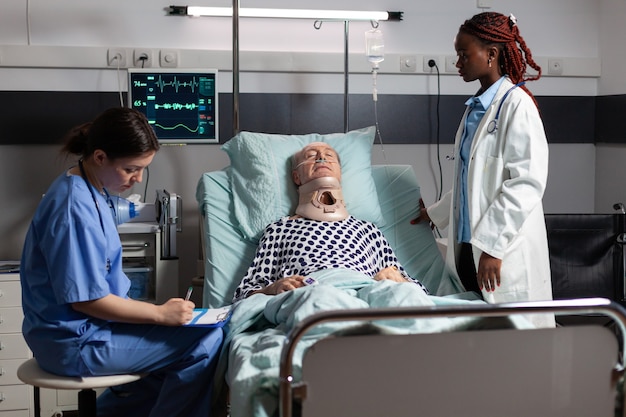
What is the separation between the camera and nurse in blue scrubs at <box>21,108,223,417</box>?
2.28 m

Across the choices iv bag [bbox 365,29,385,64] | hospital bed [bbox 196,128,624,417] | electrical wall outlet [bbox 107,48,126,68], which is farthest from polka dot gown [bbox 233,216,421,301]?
electrical wall outlet [bbox 107,48,126,68]

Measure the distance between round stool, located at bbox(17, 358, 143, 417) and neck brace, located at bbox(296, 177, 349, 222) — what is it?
1112 millimetres

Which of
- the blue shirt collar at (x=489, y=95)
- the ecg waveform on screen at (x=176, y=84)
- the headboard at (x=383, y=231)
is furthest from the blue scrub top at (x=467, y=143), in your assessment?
the ecg waveform on screen at (x=176, y=84)

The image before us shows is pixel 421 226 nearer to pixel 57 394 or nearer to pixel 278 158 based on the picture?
pixel 278 158

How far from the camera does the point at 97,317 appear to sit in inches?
91.9

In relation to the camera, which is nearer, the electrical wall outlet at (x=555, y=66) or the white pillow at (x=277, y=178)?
the white pillow at (x=277, y=178)

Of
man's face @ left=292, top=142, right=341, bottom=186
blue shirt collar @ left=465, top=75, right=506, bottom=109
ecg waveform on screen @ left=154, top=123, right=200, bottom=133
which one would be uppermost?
blue shirt collar @ left=465, top=75, right=506, bottom=109

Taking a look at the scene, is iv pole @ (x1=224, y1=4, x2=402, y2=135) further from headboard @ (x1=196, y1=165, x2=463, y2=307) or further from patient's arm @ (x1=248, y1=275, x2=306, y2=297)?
patient's arm @ (x1=248, y1=275, x2=306, y2=297)

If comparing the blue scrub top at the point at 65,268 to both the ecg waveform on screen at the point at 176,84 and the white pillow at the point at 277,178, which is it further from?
the ecg waveform on screen at the point at 176,84

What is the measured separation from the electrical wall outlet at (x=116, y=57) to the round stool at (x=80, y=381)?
2.00 meters

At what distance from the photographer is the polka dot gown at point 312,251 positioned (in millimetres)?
3113

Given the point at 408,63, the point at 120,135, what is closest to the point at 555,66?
the point at 408,63

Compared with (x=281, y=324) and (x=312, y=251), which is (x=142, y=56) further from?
(x=281, y=324)

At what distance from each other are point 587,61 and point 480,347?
3050 millimetres
